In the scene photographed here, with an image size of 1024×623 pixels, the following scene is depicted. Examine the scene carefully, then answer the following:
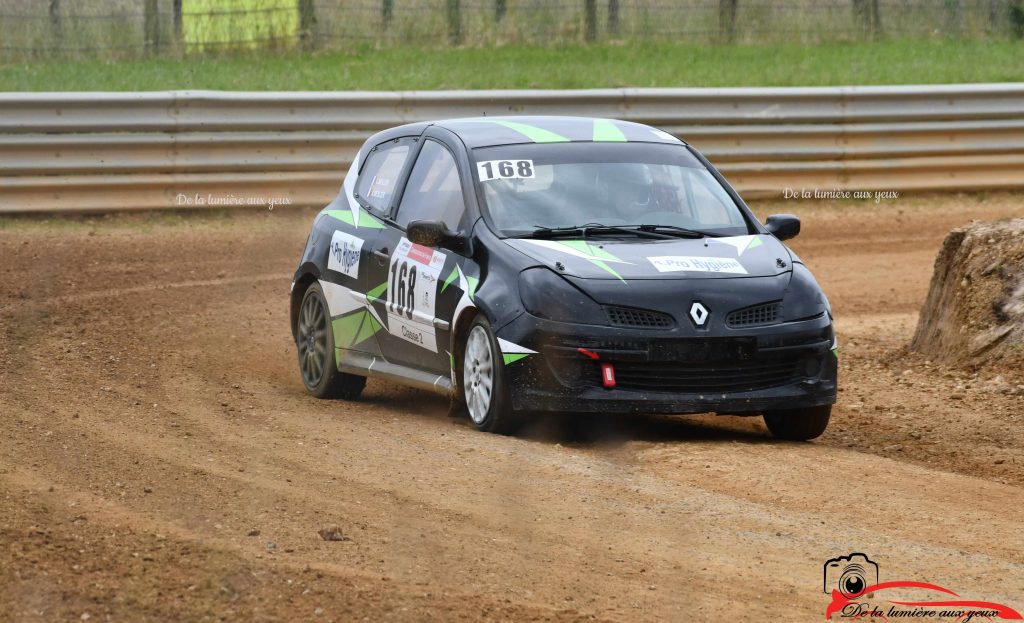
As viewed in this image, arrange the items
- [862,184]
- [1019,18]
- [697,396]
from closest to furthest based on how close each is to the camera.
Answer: [697,396]
[862,184]
[1019,18]

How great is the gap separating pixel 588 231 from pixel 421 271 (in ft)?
3.29

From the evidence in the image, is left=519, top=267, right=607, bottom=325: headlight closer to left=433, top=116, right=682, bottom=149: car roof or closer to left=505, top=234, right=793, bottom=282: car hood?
left=505, top=234, right=793, bottom=282: car hood

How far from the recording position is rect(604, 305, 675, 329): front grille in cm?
781

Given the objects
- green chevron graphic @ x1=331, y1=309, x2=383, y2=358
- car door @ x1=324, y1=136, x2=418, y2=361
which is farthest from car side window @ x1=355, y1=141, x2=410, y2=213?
green chevron graphic @ x1=331, y1=309, x2=383, y2=358

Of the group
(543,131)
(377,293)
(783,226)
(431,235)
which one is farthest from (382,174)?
(783,226)

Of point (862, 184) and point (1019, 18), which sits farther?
point (1019, 18)

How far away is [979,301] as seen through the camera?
10.3 meters

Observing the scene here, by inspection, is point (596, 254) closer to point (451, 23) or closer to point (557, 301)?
point (557, 301)

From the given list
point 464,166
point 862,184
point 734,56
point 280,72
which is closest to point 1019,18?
point 734,56

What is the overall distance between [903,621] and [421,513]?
1981mm

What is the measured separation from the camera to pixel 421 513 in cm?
620

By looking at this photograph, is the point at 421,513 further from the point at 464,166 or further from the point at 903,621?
the point at 464,166

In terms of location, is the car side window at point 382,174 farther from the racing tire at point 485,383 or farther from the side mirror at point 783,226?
the side mirror at point 783,226

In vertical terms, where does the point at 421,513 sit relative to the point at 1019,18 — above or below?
below
